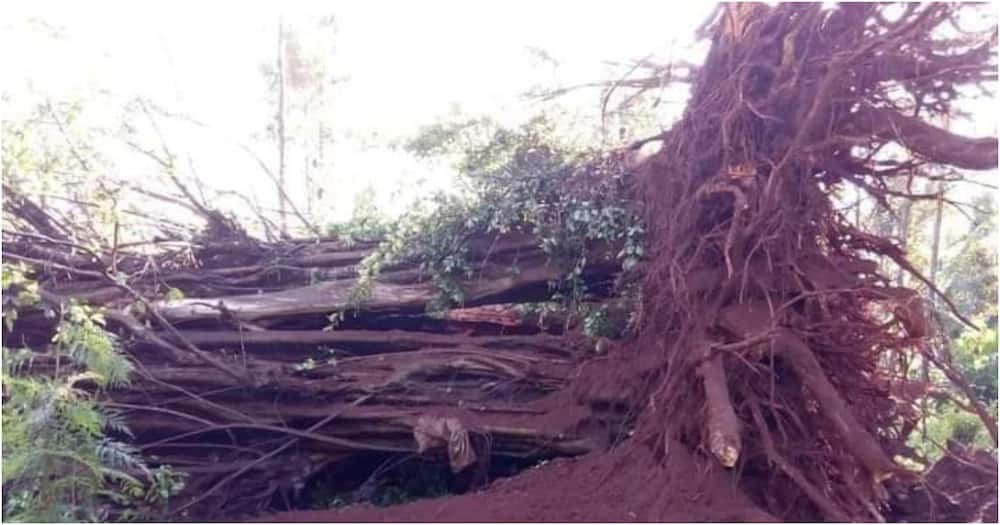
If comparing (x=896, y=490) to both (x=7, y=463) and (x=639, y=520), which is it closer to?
(x=639, y=520)

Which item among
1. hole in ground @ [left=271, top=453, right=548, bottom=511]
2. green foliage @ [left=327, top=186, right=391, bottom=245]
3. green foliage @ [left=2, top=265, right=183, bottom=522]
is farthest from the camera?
green foliage @ [left=327, top=186, right=391, bottom=245]

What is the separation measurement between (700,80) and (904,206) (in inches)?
105

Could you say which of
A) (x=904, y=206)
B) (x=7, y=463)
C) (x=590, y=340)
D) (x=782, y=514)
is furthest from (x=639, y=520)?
(x=904, y=206)

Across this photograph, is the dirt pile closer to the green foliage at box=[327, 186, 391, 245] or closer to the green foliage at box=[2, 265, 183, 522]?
the green foliage at box=[2, 265, 183, 522]

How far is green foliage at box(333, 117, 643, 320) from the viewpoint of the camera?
18.4 ft

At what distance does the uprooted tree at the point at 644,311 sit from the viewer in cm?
425

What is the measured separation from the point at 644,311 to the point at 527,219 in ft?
3.53

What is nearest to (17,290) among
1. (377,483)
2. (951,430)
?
(377,483)

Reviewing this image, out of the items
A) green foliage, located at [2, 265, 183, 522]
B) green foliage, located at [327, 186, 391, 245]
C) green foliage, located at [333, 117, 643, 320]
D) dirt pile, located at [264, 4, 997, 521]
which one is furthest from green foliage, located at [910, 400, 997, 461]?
green foliage, located at [2, 265, 183, 522]

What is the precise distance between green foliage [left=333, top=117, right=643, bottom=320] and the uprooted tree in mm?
18

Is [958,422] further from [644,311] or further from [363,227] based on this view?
[363,227]

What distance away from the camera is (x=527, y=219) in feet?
18.9

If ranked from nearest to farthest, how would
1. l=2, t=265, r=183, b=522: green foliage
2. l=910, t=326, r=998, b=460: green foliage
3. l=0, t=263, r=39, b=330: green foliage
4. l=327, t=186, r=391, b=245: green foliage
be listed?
l=2, t=265, r=183, b=522: green foliage < l=0, t=263, r=39, b=330: green foliage < l=910, t=326, r=998, b=460: green foliage < l=327, t=186, r=391, b=245: green foliage

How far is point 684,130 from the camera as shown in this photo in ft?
16.7
